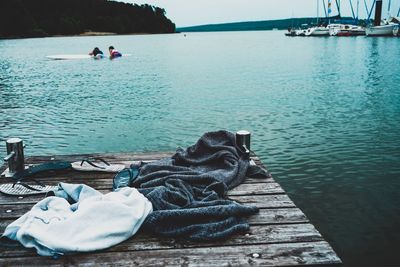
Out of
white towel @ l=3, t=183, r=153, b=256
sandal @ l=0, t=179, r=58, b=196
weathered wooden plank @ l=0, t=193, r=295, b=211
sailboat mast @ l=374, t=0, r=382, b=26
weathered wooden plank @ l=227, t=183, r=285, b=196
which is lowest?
weathered wooden plank @ l=227, t=183, r=285, b=196

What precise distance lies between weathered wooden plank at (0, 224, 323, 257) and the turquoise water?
2.82 metres

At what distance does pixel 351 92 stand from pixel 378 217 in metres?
14.6

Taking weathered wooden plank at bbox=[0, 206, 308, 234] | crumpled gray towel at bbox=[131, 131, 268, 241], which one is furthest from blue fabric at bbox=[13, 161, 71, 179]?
crumpled gray towel at bbox=[131, 131, 268, 241]

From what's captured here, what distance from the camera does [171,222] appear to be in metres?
3.92

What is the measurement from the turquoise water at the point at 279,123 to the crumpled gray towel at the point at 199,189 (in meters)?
2.47

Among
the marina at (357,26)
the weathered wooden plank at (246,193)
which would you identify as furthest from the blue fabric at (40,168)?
the marina at (357,26)

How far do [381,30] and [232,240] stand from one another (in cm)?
10090

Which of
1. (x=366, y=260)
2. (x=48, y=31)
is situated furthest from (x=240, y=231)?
(x=48, y=31)

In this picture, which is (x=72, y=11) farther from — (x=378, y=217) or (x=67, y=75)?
(x=378, y=217)

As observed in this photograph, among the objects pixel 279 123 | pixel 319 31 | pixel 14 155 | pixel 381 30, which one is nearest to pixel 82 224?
pixel 14 155

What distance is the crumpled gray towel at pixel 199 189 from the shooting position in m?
3.87

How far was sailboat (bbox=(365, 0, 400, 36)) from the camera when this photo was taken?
9194 centimetres

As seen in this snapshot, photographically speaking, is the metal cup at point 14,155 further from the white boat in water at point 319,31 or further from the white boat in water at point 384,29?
the white boat in water at point 319,31

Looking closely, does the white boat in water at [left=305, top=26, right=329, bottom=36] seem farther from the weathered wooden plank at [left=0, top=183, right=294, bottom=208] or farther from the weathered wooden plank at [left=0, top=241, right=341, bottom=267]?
the weathered wooden plank at [left=0, top=241, right=341, bottom=267]
